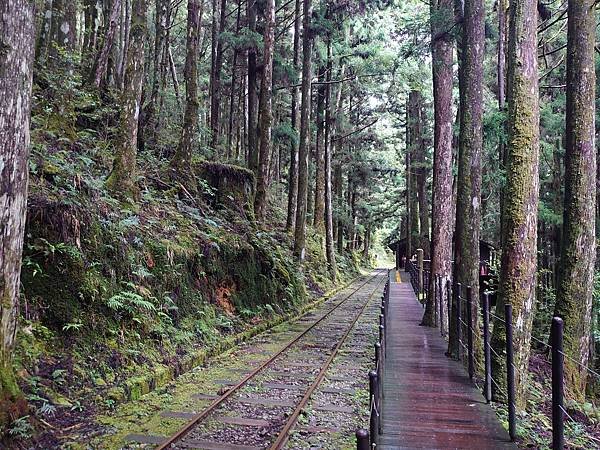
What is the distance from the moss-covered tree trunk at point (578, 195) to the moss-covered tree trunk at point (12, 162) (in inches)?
357

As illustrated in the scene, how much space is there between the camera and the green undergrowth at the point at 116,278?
665cm

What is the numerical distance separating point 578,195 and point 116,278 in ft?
28.1

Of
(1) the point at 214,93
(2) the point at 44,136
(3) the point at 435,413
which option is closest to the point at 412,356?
(3) the point at 435,413

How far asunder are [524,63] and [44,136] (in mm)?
9912

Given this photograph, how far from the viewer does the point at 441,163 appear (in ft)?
45.9

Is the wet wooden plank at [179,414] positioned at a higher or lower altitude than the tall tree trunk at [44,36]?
lower

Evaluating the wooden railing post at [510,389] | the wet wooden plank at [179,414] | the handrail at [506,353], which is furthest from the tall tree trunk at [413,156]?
the wet wooden plank at [179,414]

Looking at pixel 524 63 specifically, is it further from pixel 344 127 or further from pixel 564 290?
pixel 344 127

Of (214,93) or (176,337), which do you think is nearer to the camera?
(176,337)

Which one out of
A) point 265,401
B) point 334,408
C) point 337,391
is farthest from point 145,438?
point 337,391

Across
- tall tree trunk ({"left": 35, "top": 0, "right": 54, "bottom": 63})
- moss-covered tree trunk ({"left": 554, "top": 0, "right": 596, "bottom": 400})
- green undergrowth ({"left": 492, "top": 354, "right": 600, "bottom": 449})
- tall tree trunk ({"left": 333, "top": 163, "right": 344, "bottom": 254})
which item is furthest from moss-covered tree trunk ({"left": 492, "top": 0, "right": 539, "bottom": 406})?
tall tree trunk ({"left": 333, "top": 163, "right": 344, "bottom": 254})

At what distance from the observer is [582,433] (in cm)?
731

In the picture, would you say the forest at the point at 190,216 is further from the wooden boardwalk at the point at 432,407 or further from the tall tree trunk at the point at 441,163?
the wooden boardwalk at the point at 432,407

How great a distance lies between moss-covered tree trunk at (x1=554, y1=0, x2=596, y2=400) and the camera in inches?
367
